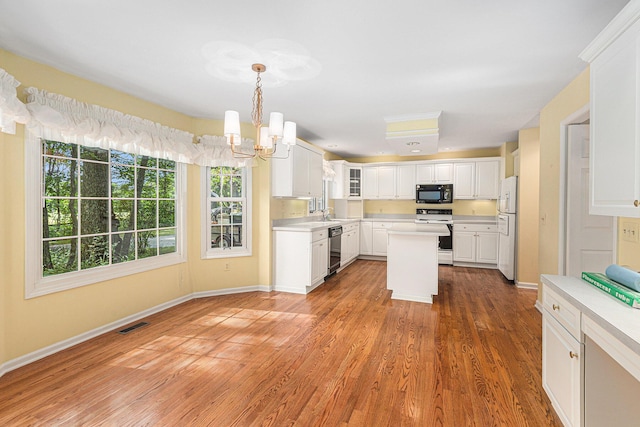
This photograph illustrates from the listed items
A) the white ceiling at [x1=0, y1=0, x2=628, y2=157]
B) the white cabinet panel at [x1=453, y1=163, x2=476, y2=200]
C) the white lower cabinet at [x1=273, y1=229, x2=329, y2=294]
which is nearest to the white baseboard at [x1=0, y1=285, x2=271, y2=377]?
the white lower cabinet at [x1=273, y1=229, x2=329, y2=294]

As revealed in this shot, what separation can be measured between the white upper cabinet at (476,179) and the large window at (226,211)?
179 inches

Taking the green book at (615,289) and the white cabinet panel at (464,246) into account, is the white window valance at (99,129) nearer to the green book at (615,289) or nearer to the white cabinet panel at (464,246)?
the green book at (615,289)

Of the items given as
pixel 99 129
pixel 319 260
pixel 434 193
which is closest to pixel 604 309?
pixel 319 260

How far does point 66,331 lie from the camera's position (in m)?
2.85

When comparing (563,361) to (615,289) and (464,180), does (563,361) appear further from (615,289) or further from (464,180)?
(464,180)

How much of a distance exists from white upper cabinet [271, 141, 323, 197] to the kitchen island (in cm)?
155

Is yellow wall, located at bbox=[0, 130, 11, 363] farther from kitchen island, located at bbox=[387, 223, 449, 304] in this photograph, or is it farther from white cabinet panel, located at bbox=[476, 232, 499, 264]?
white cabinet panel, located at bbox=[476, 232, 499, 264]

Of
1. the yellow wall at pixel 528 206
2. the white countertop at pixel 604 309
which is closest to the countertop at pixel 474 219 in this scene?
the yellow wall at pixel 528 206

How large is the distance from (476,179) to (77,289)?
684cm

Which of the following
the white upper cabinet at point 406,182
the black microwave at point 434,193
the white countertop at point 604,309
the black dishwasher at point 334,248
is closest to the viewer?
the white countertop at point 604,309

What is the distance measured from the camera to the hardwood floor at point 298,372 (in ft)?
6.32

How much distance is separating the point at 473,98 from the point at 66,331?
15.9 feet

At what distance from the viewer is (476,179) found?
6504 millimetres

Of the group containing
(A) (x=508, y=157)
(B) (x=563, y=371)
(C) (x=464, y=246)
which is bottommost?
(B) (x=563, y=371)
